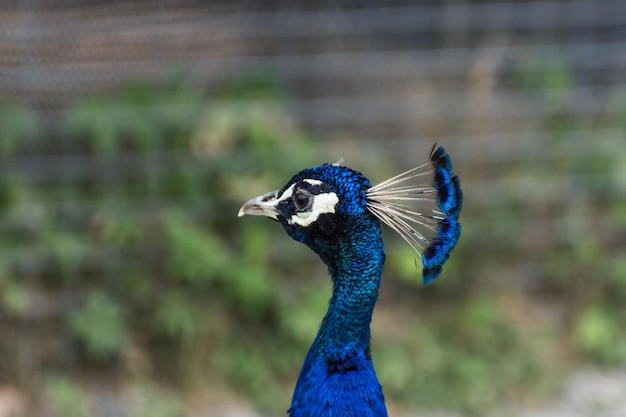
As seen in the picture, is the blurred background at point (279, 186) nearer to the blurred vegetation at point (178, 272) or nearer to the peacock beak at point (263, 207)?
the blurred vegetation at point (178, 272)

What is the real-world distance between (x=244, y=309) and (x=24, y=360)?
0.71 m

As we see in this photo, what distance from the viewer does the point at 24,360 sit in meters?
2.98

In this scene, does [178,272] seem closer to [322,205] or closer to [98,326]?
[98,326]

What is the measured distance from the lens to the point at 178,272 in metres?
3.03

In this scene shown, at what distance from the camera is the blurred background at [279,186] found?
305cm

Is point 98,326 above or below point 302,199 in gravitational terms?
above

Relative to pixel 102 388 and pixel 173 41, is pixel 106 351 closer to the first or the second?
pixel 102 388

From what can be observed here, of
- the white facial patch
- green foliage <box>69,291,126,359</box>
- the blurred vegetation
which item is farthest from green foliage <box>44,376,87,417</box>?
the white facial patch

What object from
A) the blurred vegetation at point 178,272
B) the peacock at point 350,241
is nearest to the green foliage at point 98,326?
the blurred vegetation at point 178,272

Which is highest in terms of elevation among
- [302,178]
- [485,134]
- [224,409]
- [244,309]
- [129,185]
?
[485,134]

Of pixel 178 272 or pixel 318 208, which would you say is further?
pixel 178 272

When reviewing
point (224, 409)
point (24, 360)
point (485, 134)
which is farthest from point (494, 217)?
point (24, 360)

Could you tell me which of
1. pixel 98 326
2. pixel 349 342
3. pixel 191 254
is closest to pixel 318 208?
pixel 349 342

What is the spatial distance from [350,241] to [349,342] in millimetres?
181
